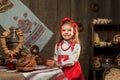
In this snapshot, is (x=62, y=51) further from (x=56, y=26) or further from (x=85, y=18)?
(x=85, y=18)

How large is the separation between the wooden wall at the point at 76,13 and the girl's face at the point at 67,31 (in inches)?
39.4

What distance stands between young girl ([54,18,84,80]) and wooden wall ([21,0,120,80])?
96 cm

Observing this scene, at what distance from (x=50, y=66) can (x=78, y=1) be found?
7.25 ft

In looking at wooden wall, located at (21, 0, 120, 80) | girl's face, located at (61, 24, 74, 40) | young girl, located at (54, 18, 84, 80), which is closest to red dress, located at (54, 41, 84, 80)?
young girl, located at (54, 18, 84, 80)

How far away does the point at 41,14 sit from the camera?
161 inches

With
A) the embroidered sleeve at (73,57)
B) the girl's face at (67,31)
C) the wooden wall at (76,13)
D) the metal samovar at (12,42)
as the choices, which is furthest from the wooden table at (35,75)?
the wooden wall at (76,13)

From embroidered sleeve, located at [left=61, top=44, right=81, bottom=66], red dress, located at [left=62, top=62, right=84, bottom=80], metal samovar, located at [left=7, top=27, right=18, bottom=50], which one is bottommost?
red dress, located at [left=62, top=62, right=84, bottom=80]

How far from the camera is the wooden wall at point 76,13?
4.10 meters

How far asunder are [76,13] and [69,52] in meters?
1.38

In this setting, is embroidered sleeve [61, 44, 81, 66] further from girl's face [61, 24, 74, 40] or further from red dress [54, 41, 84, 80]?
girl's face [61, 24, 74, 40]

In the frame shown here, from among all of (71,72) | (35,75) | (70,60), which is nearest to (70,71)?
(71,72)

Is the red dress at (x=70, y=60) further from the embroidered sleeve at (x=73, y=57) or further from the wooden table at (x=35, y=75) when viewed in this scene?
the wooden table at (x=35, y=75)

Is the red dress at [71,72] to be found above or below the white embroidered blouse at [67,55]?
below

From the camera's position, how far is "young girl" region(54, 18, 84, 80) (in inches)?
119
